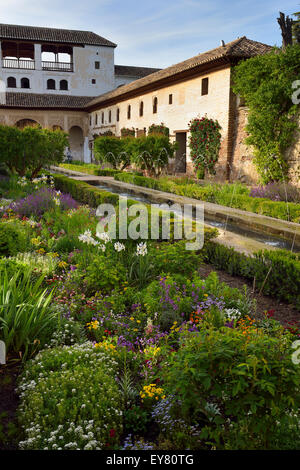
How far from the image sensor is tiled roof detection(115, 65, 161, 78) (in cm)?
4096

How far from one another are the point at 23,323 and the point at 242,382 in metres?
1.93

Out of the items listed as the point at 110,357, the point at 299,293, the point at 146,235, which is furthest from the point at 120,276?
the point at 299,293

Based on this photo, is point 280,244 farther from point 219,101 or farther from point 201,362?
point 219,101

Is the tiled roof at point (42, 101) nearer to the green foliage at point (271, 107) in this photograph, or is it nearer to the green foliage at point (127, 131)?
the green foliage at point (127, 131)

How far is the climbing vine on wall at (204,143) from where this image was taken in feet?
56.8

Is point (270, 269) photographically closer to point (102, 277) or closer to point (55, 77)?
point (102, 277)

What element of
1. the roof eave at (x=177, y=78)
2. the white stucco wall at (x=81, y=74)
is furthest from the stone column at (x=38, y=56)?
the roof eave at (x=177, y=78)

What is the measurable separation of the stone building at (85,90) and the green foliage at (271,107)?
4.41 meters

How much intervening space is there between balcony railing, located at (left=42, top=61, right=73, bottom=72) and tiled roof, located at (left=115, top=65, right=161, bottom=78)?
4513 millimetres

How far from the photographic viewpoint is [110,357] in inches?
127

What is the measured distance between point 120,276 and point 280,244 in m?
4.12

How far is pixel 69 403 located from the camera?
2.57 meters

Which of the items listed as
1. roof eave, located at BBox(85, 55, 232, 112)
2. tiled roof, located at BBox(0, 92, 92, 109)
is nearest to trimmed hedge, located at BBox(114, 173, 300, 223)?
roof eave, located at BBox(85, 55, 232, 112)

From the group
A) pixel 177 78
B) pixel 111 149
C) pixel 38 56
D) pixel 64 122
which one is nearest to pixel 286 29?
pixel 177 78
